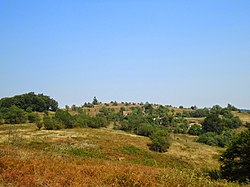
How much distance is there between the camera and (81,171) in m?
7.52

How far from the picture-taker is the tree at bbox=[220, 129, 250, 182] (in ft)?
86.5

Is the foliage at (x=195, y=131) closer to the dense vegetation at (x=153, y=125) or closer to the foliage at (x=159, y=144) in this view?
the dense vegetation at (x=153, y=125)

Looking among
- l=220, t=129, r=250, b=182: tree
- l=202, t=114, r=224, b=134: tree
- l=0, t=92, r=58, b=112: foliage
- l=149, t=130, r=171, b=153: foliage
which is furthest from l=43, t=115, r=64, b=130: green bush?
l=202, t=114, r=224, b=134: tree

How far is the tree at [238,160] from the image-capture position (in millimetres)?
26375

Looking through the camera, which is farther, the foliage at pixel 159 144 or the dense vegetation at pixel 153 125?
the foliage at pixel 159 144

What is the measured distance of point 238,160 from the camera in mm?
27734

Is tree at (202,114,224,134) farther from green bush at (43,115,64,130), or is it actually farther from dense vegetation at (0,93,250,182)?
green bush at (43,115,64,130)

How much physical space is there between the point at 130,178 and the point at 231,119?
127 metres

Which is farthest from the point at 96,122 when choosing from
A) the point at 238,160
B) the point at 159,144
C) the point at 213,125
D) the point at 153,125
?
the point at 238,160

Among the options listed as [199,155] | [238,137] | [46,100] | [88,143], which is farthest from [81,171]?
[46,100]

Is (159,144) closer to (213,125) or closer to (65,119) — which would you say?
(65,119)

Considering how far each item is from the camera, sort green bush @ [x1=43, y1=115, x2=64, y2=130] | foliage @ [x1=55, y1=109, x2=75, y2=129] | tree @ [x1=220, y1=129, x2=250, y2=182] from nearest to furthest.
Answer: tree @ [x1=220, y1=129, x2=250, y2=182], green bush @ [x1=43, y1=115, x2=64, y2=130], foliage @ [x1=55, y1=109, x2=75, y2=129]

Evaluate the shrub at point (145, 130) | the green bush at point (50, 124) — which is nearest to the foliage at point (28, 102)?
the green bush at point (50, 124)

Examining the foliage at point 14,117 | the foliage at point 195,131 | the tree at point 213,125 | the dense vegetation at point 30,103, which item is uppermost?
the dense vegetation at point 30,103
